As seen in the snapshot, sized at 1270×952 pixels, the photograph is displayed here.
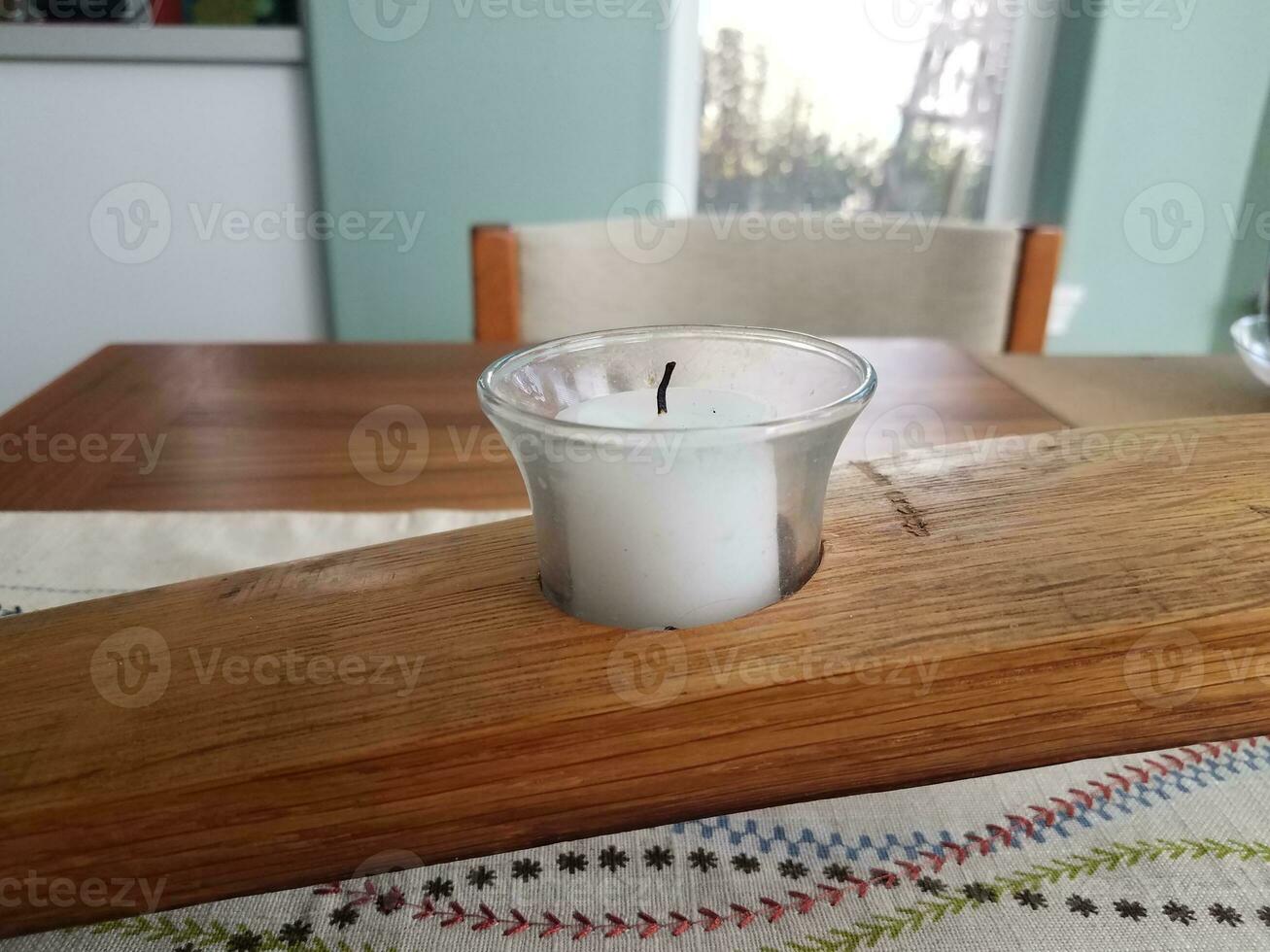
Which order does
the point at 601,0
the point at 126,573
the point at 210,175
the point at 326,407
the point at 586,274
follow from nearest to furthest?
the point at 126,573 → the point at 326,407 → the point at 586,274 → the point at 601,0 → the point at 210,175

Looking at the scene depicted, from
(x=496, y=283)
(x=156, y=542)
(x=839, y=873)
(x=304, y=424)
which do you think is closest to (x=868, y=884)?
(x=839, y=873)

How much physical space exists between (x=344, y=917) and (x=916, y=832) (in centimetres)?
15

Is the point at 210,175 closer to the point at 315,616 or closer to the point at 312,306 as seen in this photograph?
the point at 312,306

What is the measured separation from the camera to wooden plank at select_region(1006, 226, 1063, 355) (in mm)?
896

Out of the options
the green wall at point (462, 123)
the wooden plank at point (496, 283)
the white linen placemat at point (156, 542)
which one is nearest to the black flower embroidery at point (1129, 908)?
the white linen placemat at point (156, 542)

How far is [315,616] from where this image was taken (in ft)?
0.82

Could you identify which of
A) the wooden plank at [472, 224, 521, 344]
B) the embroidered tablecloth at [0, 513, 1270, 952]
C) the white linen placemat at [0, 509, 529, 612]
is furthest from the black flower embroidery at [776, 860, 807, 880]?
the wooden plank at [472, 224, 521, 344]

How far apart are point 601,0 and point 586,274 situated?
2.48 feet

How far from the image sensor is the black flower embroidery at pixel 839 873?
0.25 metres

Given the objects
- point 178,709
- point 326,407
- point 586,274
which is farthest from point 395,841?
point 586,274

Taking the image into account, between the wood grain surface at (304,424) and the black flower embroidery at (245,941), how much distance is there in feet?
0.87

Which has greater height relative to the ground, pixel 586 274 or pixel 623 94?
pixel 623 94

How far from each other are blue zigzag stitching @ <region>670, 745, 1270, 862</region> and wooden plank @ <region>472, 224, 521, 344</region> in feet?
2.19

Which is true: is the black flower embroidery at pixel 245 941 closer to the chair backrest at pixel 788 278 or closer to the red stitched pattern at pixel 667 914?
the red stitched pattern at pixel 667 914
